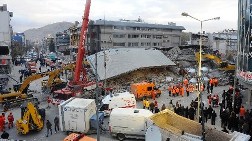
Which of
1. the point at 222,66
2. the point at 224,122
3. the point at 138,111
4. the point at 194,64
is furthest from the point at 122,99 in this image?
the point at 194,64

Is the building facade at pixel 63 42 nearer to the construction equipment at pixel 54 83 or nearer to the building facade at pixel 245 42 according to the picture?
the construction equipment at pixel 54 83

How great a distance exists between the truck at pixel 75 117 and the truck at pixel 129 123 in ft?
6.20

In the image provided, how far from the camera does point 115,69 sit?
41.5 metres

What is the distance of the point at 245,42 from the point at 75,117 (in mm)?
14897

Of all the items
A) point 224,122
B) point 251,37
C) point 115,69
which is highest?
point 251,37

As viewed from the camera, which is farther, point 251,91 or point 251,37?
point 251,91

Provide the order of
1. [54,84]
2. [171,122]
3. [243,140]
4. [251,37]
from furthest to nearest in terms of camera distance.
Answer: [54,84], [251,37], [171,122], [243,140]

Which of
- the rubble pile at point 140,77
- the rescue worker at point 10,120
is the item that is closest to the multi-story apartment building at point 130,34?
the rubble pile at point 140,77

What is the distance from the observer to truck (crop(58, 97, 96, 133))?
2203 centimetres

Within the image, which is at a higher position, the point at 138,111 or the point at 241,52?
the point at 241,52

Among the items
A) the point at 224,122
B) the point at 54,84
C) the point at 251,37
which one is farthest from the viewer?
the point at 54,84

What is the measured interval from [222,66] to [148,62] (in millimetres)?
10420

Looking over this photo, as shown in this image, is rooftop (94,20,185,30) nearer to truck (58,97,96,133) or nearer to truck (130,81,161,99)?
truck (130,81,161,99)

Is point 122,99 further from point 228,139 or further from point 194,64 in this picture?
point 194,64
